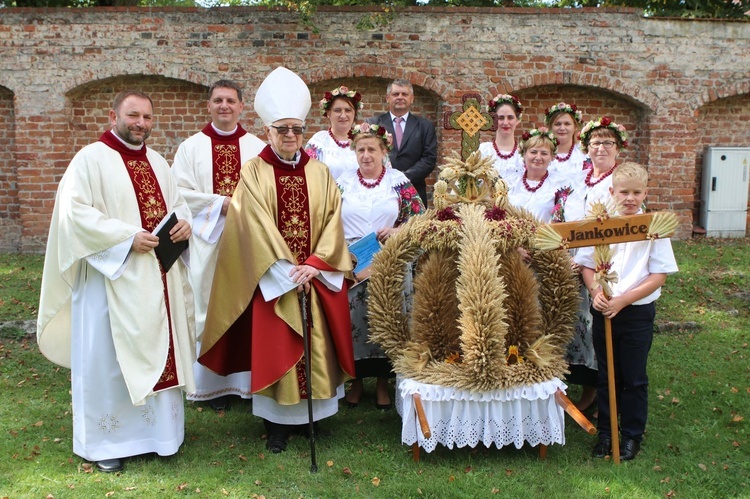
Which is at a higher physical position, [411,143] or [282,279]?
[411,143]

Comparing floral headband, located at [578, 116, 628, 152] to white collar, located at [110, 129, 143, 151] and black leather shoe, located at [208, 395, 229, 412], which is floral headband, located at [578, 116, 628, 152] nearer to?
white collar, located at [110, 129, 143, 151]

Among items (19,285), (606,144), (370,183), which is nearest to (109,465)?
(370,183)

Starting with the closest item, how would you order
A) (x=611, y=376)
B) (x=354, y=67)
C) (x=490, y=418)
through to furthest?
(x=611, y=376) → (x=490, y=418) → (x=354, y=67)

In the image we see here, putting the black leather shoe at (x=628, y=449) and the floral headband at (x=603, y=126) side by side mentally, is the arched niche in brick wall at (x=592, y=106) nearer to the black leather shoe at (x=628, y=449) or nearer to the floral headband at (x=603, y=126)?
the floral headband at (x=603, y=126)

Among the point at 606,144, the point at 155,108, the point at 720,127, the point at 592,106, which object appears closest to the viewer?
the point at 606,144

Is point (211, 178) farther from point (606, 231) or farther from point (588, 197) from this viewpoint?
point (606, 231)

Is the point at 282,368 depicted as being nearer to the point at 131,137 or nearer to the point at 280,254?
the point at 280,254

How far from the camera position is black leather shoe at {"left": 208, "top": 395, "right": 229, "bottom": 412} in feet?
17.8

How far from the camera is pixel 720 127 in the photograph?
11.4 metres

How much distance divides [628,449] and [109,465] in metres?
3.17

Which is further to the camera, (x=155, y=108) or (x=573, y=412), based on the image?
(x=155, y=108)

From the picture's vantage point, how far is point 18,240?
10.6m

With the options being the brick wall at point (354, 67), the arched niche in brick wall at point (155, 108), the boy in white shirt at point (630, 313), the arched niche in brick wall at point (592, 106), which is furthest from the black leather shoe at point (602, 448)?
the arched niche in brick wall at point (155, 108)

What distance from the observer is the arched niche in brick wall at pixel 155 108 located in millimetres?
10250
